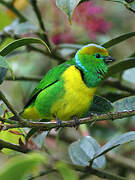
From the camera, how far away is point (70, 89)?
1.97 m

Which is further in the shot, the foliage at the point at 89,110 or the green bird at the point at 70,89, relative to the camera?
the green bird at the point at 70,89

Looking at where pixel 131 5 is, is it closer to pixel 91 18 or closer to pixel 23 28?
pixel 23 28

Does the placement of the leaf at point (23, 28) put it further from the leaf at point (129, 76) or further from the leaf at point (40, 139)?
the leaf at point (40, 139)

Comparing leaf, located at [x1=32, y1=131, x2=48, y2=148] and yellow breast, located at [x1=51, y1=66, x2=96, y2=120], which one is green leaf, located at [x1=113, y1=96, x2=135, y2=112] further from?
leaf, located at [x1=32, y1=131, x2=48, y2=148]

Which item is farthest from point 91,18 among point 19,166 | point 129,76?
point 19,166

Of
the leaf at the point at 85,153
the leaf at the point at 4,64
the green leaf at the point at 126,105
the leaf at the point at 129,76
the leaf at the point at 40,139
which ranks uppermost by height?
the leaf at the point at 4,64

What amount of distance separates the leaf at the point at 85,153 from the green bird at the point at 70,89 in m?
0.21

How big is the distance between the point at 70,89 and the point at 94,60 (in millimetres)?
358

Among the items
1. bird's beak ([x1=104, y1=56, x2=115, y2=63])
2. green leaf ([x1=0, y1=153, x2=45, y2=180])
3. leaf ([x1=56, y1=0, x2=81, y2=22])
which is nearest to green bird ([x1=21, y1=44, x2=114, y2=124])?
bird's beak ([x1=104, y1=56, x2=115, y2=63])

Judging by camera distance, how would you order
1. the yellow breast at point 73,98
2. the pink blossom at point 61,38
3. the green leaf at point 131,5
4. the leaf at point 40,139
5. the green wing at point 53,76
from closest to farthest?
the green leaf at point 131,5 < the leaf at point 40,139 < the yellow breast at point 73,98 < the green wing at point 53,76 < the pink blossom at point 61,38

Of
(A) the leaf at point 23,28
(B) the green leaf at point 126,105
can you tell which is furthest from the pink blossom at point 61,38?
(B) the green leaf at point 126,105

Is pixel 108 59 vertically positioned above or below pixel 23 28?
below

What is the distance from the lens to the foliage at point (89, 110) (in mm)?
1374

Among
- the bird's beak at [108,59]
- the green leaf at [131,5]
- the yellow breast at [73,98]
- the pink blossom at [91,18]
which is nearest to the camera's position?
the green leaf at [131,5]
